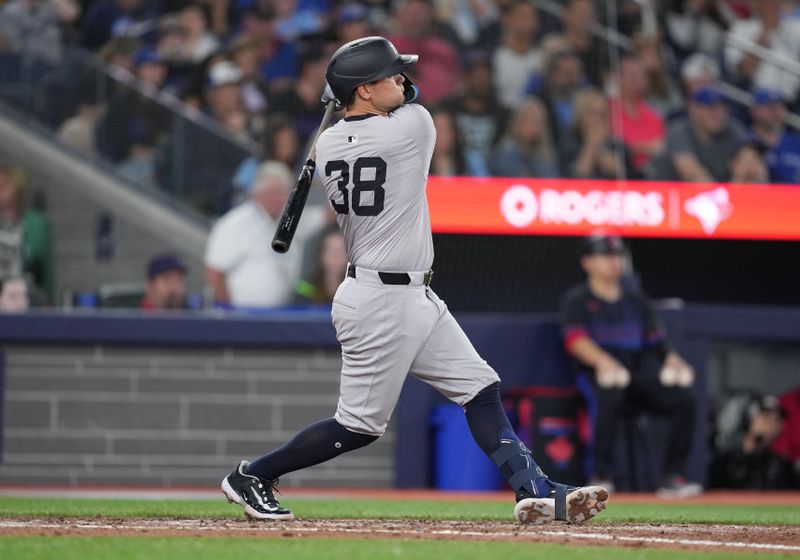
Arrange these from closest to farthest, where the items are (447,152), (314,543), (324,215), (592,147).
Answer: (314,543)
(324,215)
(447,152)
(592,147)

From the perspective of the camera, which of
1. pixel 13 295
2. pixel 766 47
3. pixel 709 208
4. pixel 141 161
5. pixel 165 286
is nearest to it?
pixel 13 295

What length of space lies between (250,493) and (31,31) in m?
6.94

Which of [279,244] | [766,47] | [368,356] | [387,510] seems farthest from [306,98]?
[368,356]

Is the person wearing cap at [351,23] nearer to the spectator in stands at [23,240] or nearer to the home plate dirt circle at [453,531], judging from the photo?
the spectator in stands at [23,240]

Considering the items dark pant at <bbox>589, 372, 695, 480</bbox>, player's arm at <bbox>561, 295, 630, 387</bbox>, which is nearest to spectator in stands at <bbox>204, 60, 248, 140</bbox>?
player's arm at <bbox>561, 295, 630, 387</bbox>

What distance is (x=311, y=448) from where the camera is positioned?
5.41 metres

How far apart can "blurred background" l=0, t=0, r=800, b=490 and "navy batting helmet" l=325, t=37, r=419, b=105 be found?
15.5 ft

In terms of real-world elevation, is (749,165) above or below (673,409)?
above

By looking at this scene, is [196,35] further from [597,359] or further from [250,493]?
[250,493]

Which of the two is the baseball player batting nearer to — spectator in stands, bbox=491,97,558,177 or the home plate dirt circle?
the home plate dirt circle

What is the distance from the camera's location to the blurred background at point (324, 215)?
9875 millimetres

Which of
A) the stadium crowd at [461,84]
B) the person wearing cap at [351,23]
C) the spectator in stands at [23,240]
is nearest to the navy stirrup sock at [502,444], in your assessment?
the spectator in stands at [23,240]

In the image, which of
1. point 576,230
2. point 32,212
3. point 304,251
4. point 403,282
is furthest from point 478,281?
point 403,282

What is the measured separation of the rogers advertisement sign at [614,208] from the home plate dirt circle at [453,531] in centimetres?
555
